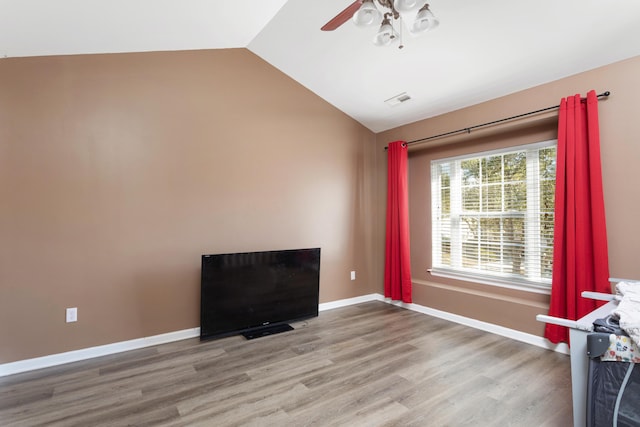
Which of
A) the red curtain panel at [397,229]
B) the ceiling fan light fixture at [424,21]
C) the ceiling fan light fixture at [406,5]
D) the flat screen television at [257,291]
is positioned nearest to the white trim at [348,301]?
the red curtain panel at [397,229]

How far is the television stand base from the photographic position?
127 inches

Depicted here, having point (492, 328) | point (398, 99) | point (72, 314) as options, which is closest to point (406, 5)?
point (398, 99)

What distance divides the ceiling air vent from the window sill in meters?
2.22

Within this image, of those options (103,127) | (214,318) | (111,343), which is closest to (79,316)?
(111,343)

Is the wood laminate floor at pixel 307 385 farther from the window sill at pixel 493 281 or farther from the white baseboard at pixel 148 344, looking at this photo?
the window sill at pixel 493 281

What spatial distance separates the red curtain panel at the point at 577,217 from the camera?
8.51 ft

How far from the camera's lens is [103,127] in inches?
111

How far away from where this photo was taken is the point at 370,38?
298 centimetres

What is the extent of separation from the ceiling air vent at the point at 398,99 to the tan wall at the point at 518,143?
1.62 feet

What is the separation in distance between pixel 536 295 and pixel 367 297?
2167mm

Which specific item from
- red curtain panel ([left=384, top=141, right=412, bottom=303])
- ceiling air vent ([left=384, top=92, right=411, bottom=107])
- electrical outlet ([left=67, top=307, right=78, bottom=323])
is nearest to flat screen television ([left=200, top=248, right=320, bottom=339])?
electrical outlet ([left=67, top=307, right=78, bottom=323])

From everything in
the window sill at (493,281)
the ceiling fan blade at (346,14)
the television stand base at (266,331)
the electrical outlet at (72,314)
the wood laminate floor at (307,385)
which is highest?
the ceiling fan blade at (346,14)

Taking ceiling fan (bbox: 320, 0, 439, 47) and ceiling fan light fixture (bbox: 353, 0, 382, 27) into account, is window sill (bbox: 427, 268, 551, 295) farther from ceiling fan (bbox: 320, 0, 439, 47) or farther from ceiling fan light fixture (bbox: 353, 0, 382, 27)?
ceiling fan light fixture (bbox: 353, 0, 382, 27)

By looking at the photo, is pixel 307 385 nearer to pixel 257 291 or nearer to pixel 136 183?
pixel 257 291
